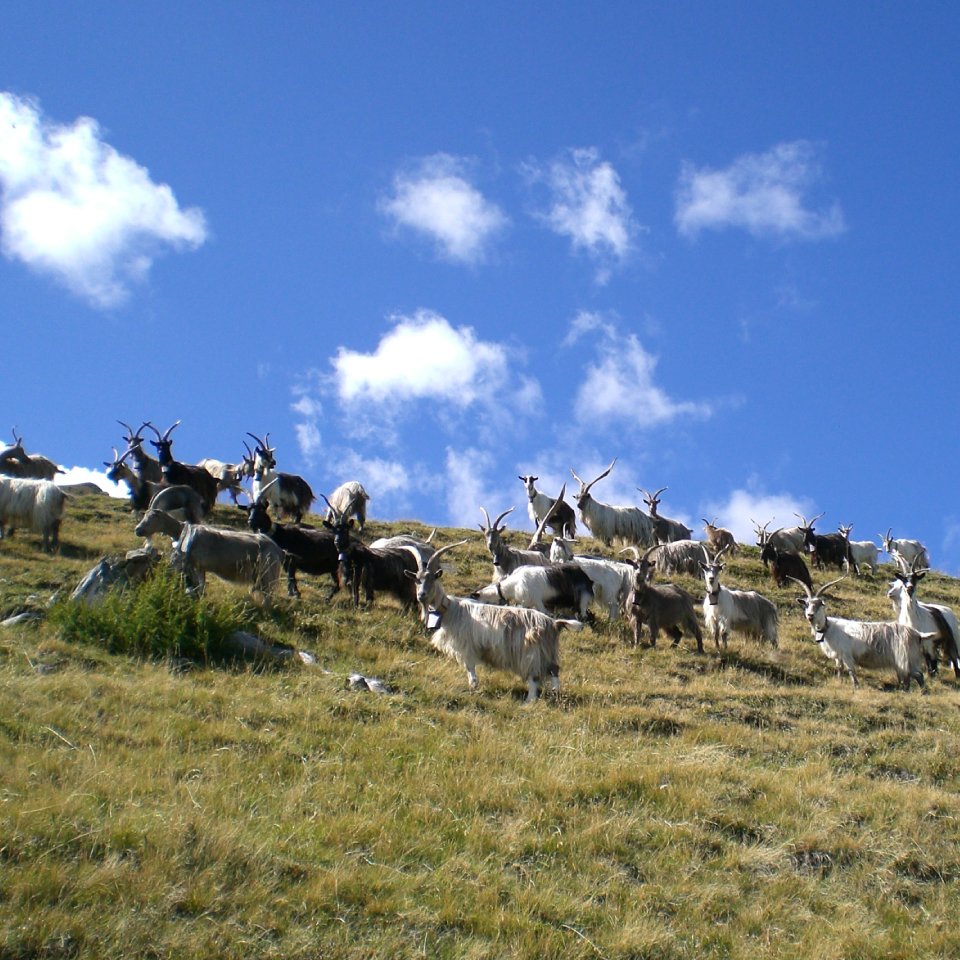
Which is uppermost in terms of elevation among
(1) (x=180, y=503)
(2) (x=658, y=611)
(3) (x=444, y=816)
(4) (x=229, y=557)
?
(1) (x=180, y=503)

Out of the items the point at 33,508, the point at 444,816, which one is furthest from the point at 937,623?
the point at 33,508

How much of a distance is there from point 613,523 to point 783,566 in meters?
4.96

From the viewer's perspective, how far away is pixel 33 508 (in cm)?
1708

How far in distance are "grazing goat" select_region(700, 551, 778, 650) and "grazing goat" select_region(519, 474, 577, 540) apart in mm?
7628

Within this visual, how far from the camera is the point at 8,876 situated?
5.30 m

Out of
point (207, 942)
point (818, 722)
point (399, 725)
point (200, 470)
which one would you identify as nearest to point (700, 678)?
point (818, 722)

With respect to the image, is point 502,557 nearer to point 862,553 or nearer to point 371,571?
point 371,571

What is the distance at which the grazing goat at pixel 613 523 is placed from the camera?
2581 cm

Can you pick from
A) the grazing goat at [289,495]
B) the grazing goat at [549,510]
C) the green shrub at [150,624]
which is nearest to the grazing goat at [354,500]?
the grazing goat at [289,495]

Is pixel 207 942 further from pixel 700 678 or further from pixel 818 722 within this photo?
pixel 700 678

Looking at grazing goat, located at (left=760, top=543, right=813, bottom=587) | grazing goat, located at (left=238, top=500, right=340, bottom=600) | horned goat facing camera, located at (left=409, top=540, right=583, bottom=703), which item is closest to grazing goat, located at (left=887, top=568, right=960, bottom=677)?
grazing goat, located at (left=760, top=543, right=813, bottom=587)

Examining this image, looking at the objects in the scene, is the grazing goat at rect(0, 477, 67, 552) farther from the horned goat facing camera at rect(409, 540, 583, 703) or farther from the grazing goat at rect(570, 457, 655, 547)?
the grazing goat at rect(570, 457, 655, 547)

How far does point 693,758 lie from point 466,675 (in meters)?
3.56

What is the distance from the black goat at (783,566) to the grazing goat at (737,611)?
6.22 metres
